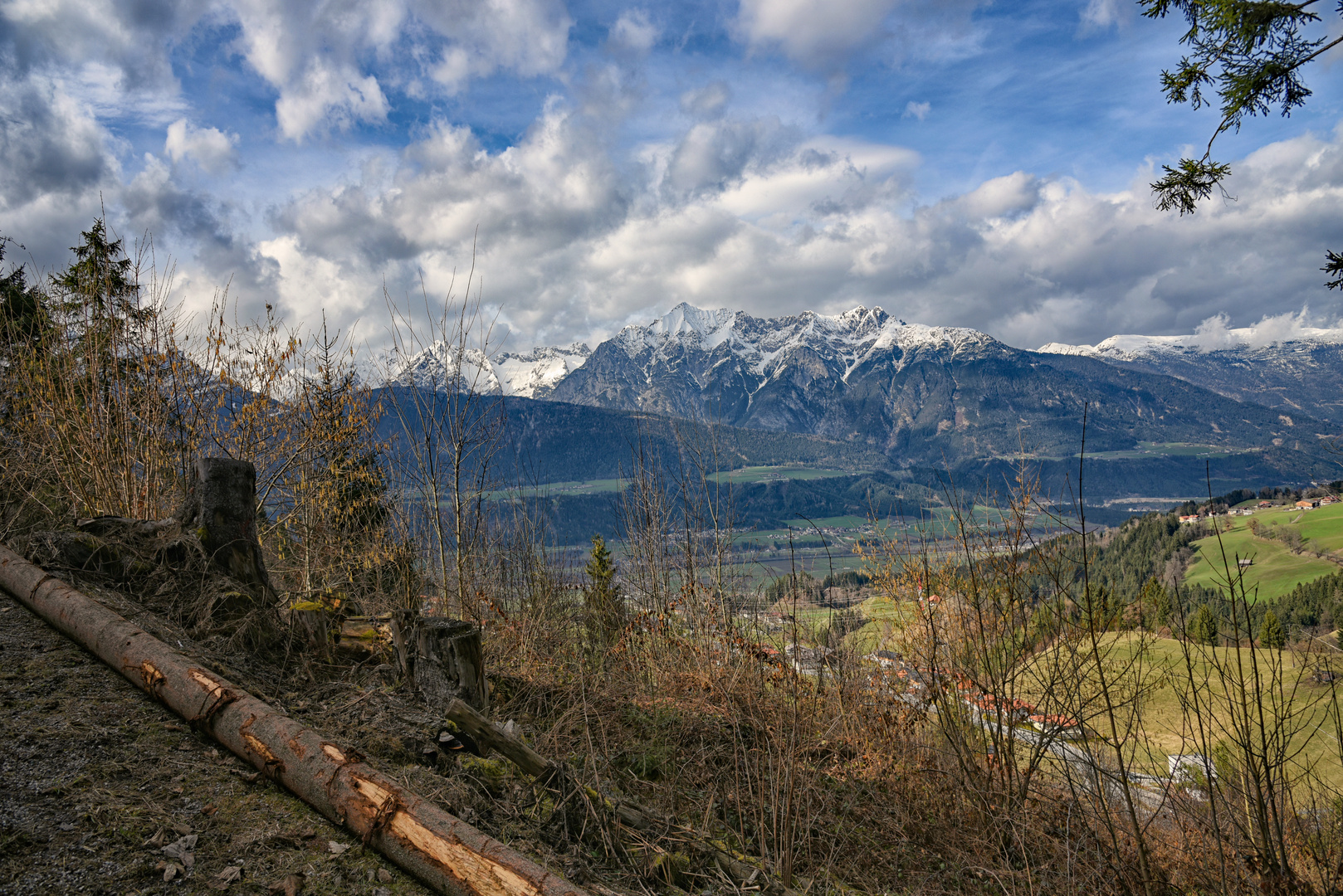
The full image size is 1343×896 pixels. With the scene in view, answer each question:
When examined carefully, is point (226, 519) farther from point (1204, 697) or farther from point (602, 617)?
point (1204, 697)

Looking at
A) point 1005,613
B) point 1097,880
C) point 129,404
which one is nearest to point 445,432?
point 129,404

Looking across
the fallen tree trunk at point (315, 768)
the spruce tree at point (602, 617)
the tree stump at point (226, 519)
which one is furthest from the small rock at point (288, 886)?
the spruce tree at point (602, 617)

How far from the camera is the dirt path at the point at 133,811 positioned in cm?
269

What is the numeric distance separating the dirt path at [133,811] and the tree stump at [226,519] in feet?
5.29

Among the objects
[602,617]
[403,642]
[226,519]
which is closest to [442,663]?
[403,642]

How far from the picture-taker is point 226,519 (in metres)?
5.54

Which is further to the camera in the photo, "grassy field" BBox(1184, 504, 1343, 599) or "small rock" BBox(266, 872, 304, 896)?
"grassy field" BBox(1184, 504, 1343, 599)

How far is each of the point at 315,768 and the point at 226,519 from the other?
10.4 ft

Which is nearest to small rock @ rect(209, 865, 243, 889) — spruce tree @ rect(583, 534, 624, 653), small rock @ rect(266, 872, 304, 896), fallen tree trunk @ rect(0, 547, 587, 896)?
small rock @ rect(266, 872, 304, 896)

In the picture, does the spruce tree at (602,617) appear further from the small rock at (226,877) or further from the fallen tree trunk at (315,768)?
the small rock at (226,877)

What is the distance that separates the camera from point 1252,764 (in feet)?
12.4

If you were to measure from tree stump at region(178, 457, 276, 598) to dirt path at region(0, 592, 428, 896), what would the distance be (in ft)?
5.29

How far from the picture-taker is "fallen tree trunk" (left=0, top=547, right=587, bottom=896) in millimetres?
2830

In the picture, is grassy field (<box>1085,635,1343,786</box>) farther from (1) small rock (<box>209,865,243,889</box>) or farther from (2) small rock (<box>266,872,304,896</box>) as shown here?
(1) small rock (<box>209,865,243,889</box>)
